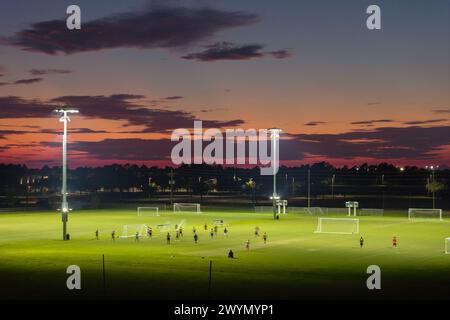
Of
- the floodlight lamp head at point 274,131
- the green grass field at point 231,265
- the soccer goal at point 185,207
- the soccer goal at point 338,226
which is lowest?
the green grass field at point 231,265

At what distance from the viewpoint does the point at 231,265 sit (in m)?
46.3

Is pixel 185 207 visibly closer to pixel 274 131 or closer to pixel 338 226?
pixel 274 131

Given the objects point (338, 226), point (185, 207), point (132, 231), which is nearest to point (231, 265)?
point (132, 231)

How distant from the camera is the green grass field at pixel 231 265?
113ft

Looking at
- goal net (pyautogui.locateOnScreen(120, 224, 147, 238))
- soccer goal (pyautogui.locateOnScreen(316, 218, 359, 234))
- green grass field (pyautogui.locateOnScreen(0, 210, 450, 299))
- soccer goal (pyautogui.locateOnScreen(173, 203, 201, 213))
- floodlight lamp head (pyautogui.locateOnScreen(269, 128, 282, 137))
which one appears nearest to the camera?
green grass field (pyautogui.locateOnScreen(0, 210, 450, 299))

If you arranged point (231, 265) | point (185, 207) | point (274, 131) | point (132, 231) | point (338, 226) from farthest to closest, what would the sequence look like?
point (185, 207)
point (274, 131)
point (338, 226)
point (132, 231)
point (231, 265)

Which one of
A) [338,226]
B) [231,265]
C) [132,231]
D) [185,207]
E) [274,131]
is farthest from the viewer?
[185,207]

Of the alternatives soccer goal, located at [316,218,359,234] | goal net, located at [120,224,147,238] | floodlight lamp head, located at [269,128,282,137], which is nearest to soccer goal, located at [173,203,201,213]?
floodlight lamp head, located at [269,128,282,137]

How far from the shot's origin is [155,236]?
71625 mm

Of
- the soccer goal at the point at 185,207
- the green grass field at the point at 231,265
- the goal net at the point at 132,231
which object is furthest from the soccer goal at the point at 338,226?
the soccer goal at the point at 185,207

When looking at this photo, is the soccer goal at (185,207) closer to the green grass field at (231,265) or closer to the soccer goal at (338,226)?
the soccer goal at (338,226)

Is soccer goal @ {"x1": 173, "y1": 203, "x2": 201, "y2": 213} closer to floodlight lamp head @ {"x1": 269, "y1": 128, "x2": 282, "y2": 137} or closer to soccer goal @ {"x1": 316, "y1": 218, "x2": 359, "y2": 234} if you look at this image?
floodlight lamp head @ {"x1": 269, "y1": 128, "x2": 282, "y2": 137}

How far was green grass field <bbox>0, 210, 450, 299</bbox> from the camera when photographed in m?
34.6
